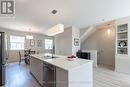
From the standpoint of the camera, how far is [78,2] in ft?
12.1

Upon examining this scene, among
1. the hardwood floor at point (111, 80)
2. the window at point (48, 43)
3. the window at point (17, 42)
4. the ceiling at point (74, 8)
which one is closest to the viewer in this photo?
the hardwood floor at point (111, 80)

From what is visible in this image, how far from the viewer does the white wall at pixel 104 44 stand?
21.7 ft

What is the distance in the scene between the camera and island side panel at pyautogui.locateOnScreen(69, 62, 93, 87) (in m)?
1.93

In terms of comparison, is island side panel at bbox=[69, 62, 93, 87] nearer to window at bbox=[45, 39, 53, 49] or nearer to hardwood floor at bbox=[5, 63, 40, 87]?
hardwood floor at bbox=[5, 63, 40, 87]

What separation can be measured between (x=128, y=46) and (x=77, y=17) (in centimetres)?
271

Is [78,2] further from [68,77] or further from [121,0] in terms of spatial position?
[68,77]

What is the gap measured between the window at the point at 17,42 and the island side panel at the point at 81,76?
23.9 ft

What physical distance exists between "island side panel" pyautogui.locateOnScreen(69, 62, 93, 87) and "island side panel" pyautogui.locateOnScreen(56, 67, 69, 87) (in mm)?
101

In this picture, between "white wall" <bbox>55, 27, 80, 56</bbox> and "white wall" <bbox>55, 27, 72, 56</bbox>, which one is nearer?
"white wall" <bbox>55, 27, 80, 56</bbox>

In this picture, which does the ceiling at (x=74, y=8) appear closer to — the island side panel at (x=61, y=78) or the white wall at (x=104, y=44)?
the white wall at (x=104, y=44)

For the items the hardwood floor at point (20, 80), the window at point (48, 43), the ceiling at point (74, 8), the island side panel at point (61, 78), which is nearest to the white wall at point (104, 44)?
the ceiling at point (74, 8)

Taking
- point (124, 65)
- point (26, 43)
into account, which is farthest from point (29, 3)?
point (26, 43)

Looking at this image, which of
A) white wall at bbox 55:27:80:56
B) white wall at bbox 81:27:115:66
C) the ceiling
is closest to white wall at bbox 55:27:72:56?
white wall at bbox 55:27:80:56

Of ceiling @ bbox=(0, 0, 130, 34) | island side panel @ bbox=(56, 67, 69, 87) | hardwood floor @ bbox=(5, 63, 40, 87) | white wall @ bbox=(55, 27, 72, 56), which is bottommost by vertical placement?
hardwood floor @ bbox=(5, 63, 40, 87)
